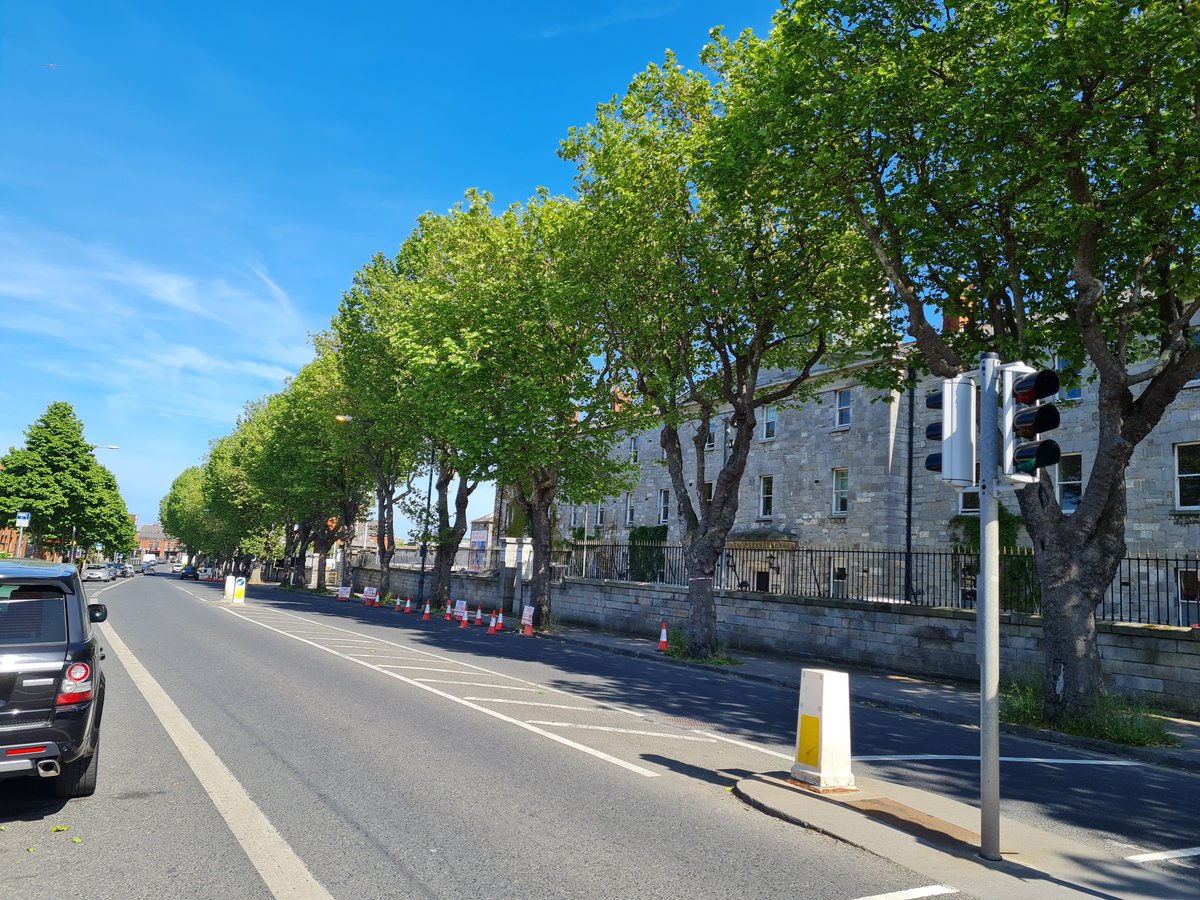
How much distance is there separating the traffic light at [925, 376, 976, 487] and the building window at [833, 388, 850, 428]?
92.4 feet

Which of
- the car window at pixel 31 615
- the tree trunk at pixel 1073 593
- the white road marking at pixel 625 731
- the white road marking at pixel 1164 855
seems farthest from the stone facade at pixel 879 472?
the car window at pixel 31 615

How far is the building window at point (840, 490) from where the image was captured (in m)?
32.8

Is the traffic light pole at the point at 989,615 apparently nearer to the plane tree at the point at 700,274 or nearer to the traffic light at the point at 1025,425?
the traffic light at the point at 1025,425

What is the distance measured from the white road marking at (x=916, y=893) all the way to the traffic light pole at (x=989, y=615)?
31.2 inches

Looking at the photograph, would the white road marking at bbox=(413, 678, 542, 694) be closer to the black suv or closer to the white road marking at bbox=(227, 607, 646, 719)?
the white road marking at bbox=(227, 607, 646, 719)

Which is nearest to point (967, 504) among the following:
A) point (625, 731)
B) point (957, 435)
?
point (625, 731)

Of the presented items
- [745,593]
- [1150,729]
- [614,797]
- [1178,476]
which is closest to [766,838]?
[614,797]

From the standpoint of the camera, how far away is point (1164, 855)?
6.00m

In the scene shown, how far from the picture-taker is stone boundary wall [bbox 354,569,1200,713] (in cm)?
1359

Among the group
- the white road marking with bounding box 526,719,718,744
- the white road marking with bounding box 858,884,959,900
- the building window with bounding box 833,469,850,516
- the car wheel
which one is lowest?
the white road marking with bounding box 526,719,718,744

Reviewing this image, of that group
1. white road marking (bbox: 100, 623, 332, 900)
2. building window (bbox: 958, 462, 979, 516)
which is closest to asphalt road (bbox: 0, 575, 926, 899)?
white road marking (bbox: 100, 623, 332, 900)

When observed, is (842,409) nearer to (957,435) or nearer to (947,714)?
(947,714)

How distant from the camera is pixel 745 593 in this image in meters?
22.4

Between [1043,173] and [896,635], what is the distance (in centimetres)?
1067
